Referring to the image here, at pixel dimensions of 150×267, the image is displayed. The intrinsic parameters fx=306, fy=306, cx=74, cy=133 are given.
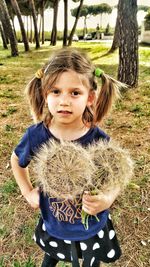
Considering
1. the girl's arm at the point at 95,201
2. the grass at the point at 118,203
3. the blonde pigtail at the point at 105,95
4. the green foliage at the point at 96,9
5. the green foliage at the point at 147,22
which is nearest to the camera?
the girl's arm at the point at 95,201

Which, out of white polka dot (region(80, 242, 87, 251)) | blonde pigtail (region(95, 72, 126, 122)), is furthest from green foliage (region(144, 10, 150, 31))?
white polka dot (region(80, 242, 87, 251))

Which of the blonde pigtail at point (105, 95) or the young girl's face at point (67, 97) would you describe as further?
the blonde pigtail at point (105, 95)

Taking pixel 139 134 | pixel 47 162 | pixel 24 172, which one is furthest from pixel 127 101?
pixel 47 162

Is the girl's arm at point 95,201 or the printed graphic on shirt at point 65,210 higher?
the girl's arm at point 95,201

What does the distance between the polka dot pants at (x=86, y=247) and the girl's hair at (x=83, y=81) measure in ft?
2.48

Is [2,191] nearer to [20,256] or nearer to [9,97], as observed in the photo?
[20,256]

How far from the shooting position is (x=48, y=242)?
6.81ft

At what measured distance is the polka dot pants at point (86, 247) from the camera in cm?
196

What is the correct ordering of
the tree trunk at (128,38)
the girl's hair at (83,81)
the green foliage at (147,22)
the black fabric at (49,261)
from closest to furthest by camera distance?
the girl's hair at (83,81) → the black fabric at (49,261) → the tree trunk at (128,38) → the green foliage at (147,22)

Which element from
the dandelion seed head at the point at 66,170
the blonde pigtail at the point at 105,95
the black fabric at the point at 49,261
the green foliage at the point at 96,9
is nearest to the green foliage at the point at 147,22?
the blonde pigtail at the point at 105,95

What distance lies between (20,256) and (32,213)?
1.89 feet

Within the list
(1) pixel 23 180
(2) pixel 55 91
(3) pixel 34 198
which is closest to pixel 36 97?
(2) pixel 55 91

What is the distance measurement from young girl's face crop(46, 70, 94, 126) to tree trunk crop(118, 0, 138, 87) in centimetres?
599

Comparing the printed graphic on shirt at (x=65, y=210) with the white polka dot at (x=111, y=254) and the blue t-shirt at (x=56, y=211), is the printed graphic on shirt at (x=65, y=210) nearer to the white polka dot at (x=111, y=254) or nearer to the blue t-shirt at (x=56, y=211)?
the blue t-shirt at (x=56, y=211)
